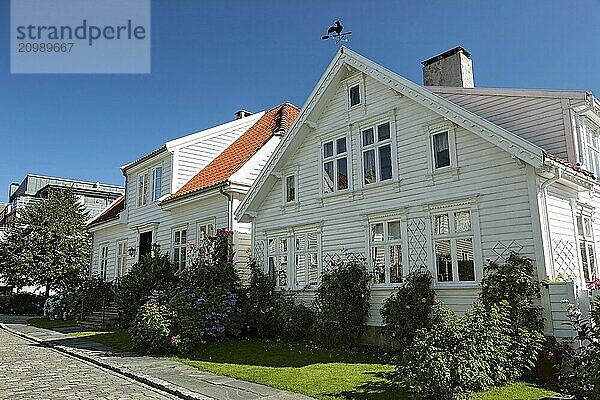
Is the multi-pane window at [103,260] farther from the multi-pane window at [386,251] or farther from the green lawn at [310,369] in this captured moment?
the multi-pane window at [386,251]

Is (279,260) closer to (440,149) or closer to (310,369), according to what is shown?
(310,369)

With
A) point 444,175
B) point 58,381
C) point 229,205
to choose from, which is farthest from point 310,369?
point 229,205

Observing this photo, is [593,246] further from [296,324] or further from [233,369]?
[233,369]

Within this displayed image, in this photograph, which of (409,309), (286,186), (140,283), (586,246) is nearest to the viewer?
(409,309)

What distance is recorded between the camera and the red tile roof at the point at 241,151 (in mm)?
20422

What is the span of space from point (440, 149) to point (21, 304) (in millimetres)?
32478

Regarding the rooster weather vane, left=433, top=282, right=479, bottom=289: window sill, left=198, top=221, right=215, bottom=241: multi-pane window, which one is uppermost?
→ the rooster weather vane

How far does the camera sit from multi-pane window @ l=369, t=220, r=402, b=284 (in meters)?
13.4

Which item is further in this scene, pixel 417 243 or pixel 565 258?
pixel 417 243

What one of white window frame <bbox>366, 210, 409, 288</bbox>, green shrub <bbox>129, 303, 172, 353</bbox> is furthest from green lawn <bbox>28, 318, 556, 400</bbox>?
white window frame <bbox>366, 210, 409, 288</bbox>

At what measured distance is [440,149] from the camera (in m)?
12.8

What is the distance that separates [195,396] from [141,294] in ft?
39.4

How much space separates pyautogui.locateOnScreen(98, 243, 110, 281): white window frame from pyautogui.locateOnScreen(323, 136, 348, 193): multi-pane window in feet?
56.2

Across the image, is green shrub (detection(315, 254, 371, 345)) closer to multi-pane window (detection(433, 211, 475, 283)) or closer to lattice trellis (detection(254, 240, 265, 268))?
multi-pane window (detection(433, 211, 475, 283))
